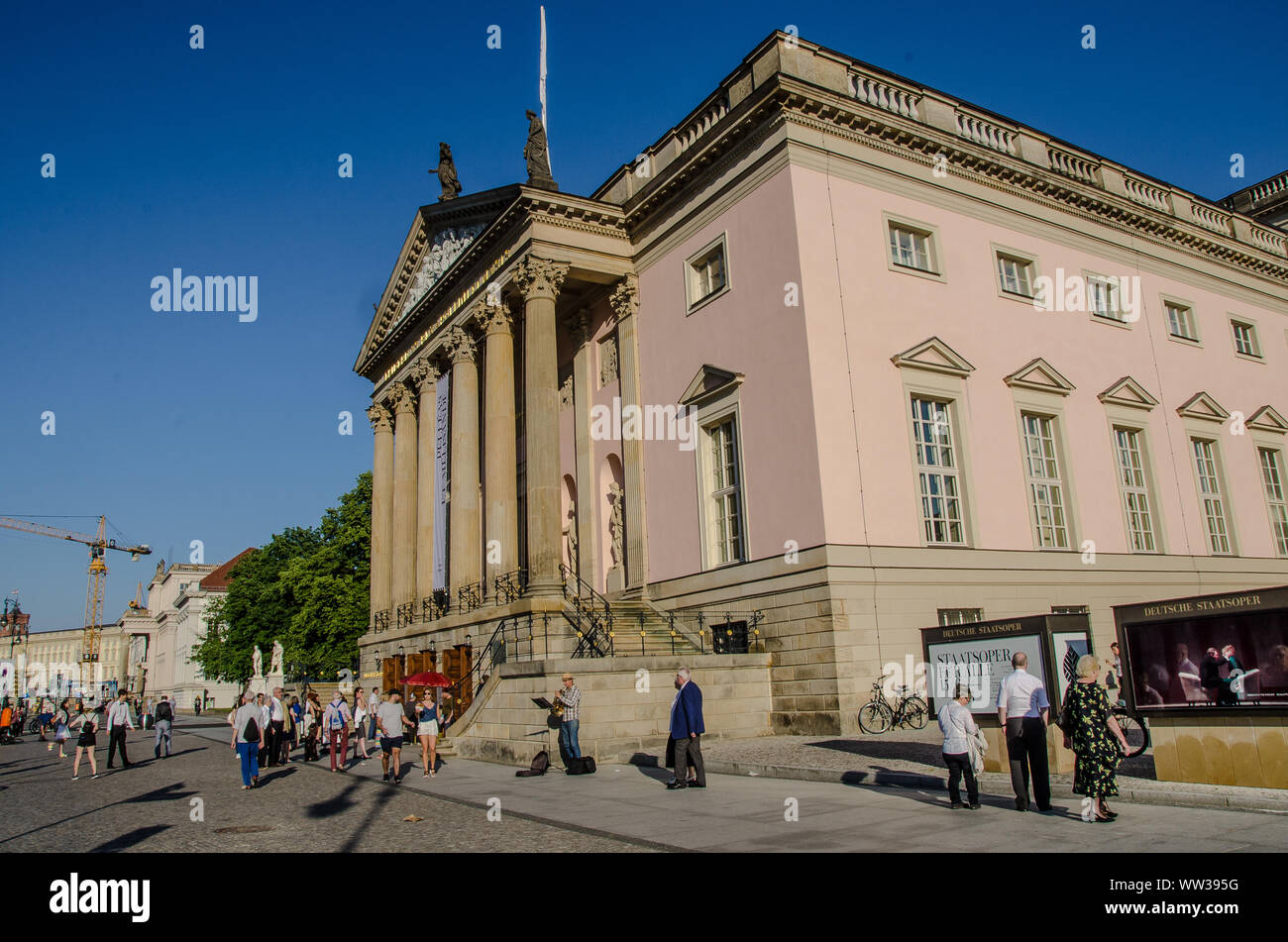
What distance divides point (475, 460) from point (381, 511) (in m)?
9.70

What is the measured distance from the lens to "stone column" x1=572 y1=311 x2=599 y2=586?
29.4 m

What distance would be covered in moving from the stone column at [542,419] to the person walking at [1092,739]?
16300mm

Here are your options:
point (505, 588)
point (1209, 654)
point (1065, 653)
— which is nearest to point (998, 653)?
point (1065, 653)

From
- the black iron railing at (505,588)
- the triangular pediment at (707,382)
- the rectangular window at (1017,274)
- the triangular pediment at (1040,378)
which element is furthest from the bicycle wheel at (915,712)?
the rectangular window at (1017,274)

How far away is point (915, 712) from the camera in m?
19.7

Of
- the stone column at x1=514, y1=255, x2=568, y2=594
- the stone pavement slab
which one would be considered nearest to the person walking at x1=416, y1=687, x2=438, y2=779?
the stone pavement slab

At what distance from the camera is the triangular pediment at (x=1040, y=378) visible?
2455 centimetres

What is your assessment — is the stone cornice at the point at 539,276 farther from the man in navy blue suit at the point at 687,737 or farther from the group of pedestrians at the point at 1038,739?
the group of pedestrians at the point at 1038,739

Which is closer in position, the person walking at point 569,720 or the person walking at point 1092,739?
the person walking at point 1092,739

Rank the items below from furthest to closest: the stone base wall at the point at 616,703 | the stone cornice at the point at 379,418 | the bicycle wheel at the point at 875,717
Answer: the stone cornice at the point at 379,418 → the bicycle wheel at the point at 875,717 → the stone base wall at the point at 616,703

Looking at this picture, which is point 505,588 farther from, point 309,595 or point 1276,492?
point 309,595

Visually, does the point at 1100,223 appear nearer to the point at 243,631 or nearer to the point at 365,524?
the point at 365,524

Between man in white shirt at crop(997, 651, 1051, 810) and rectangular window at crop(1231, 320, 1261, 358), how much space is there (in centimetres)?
2801

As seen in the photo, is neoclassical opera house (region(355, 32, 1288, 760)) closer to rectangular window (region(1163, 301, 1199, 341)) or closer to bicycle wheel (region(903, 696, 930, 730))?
rectangular window (region(1163, 301, 1199, 341))
